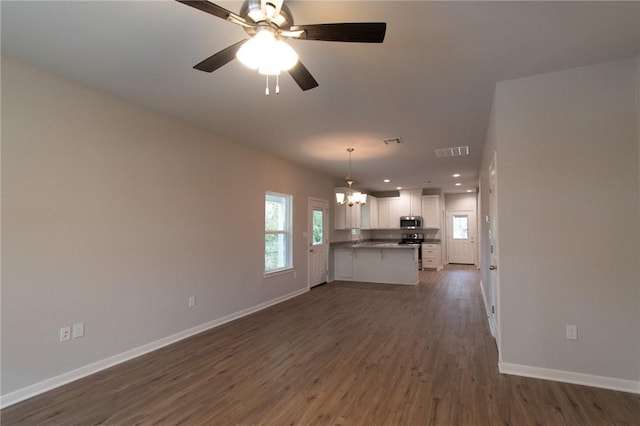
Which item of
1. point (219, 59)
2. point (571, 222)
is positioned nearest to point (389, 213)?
point (571, 222)

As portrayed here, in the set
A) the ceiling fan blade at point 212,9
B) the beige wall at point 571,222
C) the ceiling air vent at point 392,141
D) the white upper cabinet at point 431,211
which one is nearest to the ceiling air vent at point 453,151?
the ceiling air vent at point 392,141

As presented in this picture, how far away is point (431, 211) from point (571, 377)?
784 cm

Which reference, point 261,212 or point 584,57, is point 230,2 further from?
point 261,212

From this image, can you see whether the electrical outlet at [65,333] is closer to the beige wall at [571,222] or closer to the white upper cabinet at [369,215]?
the beige wall at [571,222]

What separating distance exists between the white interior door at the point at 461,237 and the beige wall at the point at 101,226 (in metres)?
9.15

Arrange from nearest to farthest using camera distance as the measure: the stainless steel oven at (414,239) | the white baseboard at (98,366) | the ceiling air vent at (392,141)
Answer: the white baseboard at (98,366) → the ceiling air vent at (392,141) → the stainless steel oven at (414,239)

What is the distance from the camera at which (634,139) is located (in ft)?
8.64

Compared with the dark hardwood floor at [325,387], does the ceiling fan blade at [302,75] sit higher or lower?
higher

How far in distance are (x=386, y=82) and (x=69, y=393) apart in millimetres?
3834

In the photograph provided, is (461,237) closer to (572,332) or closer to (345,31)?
(572,332)

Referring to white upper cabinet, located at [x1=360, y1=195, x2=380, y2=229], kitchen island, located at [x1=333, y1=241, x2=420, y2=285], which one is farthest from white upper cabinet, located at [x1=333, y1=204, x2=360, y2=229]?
white upper cabinet, located at [x1=360, y1=195, x2=380, y2=229]

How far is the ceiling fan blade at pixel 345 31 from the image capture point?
5.21 feet

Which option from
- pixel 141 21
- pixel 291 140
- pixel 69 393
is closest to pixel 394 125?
pixel 291 140

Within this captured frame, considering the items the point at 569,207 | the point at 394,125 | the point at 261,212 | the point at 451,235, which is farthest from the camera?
the point at 451,235
